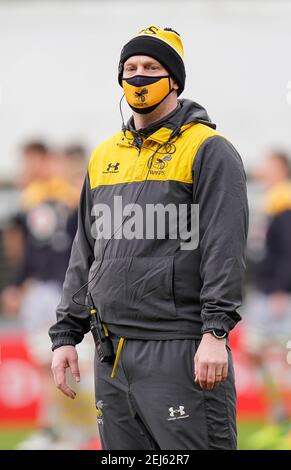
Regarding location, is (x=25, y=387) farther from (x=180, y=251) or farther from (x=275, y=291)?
(x=180, y=251)

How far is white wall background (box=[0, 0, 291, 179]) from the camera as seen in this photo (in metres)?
16.7

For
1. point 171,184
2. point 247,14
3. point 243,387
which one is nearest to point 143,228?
point 171,184

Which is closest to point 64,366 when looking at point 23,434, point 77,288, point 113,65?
point 77,288

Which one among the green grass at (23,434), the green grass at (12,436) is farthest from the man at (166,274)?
the green grass at (12,436)

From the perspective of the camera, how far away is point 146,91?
4.75 metres

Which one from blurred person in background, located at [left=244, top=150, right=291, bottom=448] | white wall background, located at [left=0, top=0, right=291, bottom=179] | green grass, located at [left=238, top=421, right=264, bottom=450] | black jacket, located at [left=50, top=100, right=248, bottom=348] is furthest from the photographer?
white wall background, located at [left=0, top=0, right=291, bottom=179]

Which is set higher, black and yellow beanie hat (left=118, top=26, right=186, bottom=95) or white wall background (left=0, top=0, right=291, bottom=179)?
white wall background (left=0, top=0, right=291, bottom=179)

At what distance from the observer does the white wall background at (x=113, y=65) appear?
16688mm

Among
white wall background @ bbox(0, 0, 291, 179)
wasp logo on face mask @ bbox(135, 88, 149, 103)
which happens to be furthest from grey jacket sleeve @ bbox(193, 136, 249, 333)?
white wall background @ bbox(0, 0, 291, 179)

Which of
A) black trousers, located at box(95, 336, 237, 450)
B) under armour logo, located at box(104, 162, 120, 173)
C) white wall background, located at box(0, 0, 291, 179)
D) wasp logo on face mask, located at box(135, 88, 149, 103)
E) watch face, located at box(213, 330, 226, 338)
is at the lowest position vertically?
black trousers, located at box(95, 336, 237, 450)

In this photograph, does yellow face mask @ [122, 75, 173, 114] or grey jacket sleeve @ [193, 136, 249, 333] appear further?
yellow face mask @ [122, 75, 173, 114]

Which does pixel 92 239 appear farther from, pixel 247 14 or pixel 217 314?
pixel 247 14

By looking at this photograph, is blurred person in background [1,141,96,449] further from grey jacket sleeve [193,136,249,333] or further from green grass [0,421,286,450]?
grey jacket sleeve [193,136,249,333]

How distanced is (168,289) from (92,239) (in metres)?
0.59
